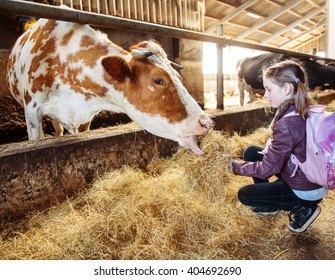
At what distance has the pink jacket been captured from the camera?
1667 mm

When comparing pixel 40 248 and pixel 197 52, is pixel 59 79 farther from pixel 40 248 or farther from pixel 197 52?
pixel 197 52

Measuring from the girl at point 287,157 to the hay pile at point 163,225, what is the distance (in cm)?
13

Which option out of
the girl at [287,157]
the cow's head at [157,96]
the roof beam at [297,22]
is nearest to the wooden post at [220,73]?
the cow's head at [157,96]

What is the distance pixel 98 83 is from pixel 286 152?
1.58 metres

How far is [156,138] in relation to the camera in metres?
2.82

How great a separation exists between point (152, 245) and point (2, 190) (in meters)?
0.97

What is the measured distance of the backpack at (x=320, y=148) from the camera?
1.59m

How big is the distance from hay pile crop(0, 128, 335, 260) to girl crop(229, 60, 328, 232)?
5.0 inches

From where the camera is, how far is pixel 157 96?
2.27 m

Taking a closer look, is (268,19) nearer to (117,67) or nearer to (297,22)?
(297,22)

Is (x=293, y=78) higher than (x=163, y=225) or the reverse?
higher

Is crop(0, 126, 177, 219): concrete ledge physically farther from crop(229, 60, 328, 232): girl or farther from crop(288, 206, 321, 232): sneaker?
crop(288, 206, 321, 232): sneaker

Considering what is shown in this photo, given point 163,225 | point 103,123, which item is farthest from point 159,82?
point 103,123

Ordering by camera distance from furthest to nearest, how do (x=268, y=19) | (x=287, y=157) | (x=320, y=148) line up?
(x=268, y=19) → (x=287, y=157) → (x=320, y=148)
